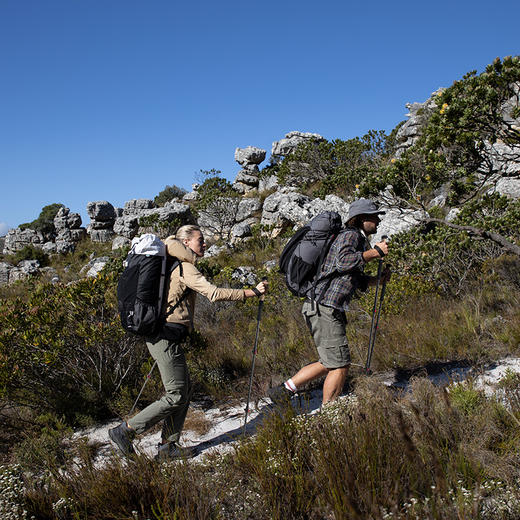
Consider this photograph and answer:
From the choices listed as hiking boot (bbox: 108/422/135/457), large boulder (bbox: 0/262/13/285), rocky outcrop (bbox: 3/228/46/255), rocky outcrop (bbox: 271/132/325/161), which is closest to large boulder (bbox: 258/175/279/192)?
rocky outcrop (bbox: 271/132/325/161)

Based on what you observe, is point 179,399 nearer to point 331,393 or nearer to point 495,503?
point 331,393

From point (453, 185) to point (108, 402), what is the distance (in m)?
5.34

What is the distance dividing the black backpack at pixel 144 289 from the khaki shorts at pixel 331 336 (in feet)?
3.83

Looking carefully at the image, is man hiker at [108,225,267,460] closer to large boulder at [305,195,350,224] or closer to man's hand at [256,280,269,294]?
man's hand at [256,280,269,294]

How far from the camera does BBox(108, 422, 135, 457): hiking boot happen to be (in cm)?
304

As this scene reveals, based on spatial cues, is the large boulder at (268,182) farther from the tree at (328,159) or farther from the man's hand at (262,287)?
the man's hand at (262,287)

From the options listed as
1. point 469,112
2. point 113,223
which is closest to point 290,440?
point 469,112

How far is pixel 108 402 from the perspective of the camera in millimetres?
4332

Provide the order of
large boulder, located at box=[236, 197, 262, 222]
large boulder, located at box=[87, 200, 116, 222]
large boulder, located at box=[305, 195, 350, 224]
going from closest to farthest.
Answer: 1. large boulder, located at box=[305, 195, 350, 224]
2. large boulder, located at box=[236, 197, 262, 222]
3. large boulder, located at box=[87, 200, 116, 222]

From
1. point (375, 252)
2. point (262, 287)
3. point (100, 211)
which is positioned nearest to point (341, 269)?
point (375, 252)

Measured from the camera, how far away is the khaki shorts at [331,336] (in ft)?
10.4

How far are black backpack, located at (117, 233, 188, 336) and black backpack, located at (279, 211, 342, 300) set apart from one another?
98 centimetres

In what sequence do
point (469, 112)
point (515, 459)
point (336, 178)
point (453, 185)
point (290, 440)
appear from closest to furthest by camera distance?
point (515, 459), point (290, 440), point (469, 112), point (453, 185), point (336, 178)

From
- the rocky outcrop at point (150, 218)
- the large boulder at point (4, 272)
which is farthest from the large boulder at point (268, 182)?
the large boulder at point (4, 272)
